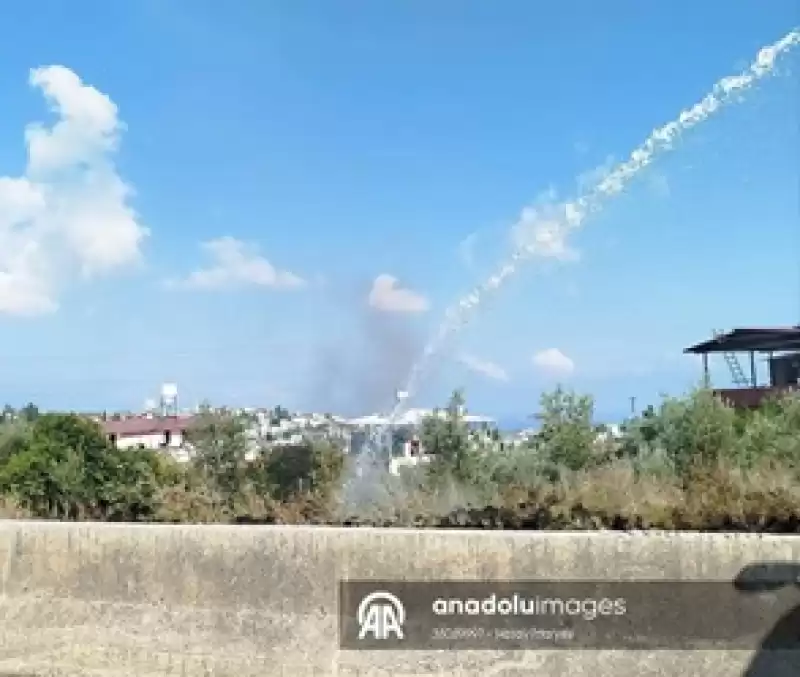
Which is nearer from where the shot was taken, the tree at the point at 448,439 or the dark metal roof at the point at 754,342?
the tree at the point at 448,439

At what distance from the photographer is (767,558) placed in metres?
4.96

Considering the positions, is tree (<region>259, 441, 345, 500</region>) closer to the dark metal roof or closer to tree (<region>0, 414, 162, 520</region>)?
tree (<region>0, 414, 162, 520</region>)

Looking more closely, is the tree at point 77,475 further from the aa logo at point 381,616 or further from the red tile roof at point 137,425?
the red tile roof at point 137,425

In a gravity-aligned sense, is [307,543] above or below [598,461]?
below

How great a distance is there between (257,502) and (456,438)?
3027mm

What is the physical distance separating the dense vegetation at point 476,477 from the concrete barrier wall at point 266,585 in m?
0.50

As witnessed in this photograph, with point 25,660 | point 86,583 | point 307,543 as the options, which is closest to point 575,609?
point 307,543

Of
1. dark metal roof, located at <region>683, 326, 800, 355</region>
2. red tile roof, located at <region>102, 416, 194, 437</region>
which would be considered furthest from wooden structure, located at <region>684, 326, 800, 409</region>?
red tile roof, located at <region>102, 416, 194, 437</region>

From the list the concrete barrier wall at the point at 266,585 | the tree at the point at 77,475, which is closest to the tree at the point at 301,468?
the tree at the point at 77,475

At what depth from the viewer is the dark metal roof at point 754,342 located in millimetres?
29719

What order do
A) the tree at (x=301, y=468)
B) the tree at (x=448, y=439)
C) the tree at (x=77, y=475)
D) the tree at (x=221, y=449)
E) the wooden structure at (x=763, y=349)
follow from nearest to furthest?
the tree at (x=77, y=475) → the tree at (x=301, y=468) → the tree at (x=221, y=449) → the tree at (x=448, y=439) → the wooden structure at (x=763, y=349)

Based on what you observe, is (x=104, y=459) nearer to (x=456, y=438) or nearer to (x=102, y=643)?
(x=456, y=438)

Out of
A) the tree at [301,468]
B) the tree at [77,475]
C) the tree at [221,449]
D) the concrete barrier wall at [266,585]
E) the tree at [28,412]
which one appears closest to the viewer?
the concrete barrier wall at [266,585]

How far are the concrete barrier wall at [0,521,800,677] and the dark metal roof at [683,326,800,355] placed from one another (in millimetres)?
25225
